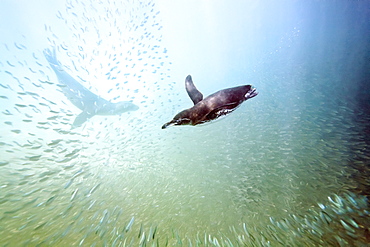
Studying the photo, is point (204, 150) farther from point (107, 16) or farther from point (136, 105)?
point (107, 16)

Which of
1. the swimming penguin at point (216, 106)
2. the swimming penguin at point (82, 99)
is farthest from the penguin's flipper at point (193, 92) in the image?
the swimming penguin at point (82, 99)

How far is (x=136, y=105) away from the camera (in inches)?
381

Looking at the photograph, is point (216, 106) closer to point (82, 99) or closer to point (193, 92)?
point (193, 92)

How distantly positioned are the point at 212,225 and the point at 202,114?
422cm

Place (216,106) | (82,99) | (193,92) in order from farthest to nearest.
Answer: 1. (82,99)
2. (193,92)
3. (216,106)

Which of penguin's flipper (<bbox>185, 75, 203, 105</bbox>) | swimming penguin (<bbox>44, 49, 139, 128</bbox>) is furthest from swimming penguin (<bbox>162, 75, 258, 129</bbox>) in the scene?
swimming penguin (<bbox>44, 49, 139, 128</bbox>)

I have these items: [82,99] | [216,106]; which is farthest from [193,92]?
[82,99]

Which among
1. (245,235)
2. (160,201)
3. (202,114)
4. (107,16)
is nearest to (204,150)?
(160,201)

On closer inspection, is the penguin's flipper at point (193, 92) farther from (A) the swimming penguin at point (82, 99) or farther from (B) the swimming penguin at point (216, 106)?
(A) the swimming penguin at point (82, 99)

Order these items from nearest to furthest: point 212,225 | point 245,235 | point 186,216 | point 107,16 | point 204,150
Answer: point 245,235 < point 212,225 < point 186,216 < point 107,16 < point 204,150

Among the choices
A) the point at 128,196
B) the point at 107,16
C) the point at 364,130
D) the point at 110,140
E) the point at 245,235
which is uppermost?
the point at 107,16

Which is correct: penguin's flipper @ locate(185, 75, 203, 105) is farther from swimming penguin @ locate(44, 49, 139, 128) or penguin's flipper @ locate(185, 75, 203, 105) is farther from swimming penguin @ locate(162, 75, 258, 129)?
swimming penguin @ locate(44, 49, 139, 128)

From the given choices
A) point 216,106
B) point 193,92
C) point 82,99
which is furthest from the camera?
point 82,99

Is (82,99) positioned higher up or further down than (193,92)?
higher up
